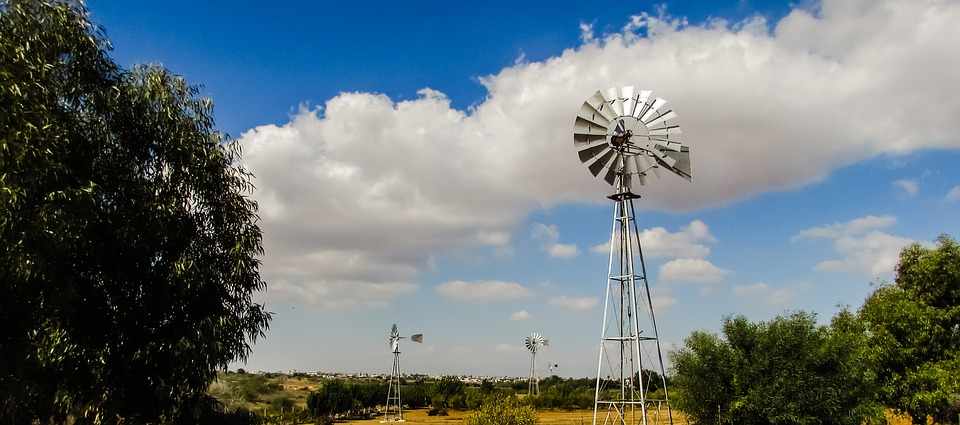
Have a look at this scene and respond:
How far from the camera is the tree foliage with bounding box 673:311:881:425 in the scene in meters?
24.8

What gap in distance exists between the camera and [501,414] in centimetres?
2889

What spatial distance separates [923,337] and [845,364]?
5.43 metres

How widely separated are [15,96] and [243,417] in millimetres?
10245

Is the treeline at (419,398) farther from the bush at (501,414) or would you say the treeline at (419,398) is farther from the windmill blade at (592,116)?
the windmill blade at (592,116)

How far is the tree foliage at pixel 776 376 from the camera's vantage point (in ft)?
81.4

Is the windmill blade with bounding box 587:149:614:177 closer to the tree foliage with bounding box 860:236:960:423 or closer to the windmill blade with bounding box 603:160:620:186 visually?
the windmill blade with bounding box 603:160:620:186

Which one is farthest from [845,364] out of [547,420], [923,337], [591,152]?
[547,420]

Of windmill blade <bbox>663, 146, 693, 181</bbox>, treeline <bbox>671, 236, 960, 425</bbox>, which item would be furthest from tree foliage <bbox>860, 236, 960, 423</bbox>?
windmill blade <bbox>663, 146, 693, 181</bbox>

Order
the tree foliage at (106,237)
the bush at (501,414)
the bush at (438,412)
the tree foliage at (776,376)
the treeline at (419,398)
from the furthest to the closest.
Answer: the bush at (438,412) → the treeline at (419,398) → the bush at (501,414) → the tree foliage at (776,376) → the tree foliage at (106,237)

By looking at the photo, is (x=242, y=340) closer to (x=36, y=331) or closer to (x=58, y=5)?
(x=36, y=331)

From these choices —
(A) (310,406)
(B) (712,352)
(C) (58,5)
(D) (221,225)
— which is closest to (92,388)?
(D) (221,225)

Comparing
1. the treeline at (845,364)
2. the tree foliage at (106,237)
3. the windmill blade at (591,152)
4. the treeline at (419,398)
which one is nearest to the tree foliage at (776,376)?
the treeline at (845,364)

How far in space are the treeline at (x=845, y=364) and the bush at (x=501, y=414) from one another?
6530mm

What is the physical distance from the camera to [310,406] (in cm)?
7469
